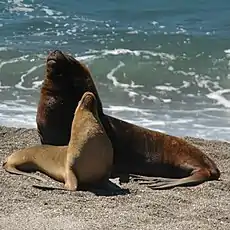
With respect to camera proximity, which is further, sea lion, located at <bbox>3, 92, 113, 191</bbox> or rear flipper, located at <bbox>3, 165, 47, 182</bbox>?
rear flipper, located at <bbox>3, 165, 47, 182</bbox>

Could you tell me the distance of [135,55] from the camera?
43.3 feet

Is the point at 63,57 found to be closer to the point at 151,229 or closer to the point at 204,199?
the point at 204,199

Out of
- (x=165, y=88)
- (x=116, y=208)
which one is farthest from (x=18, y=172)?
(x=165, y=88)

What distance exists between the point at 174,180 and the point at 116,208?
3.53 feet

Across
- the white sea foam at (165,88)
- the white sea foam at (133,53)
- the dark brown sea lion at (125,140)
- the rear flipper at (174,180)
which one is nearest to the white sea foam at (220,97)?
the white sea foam at (165,88)

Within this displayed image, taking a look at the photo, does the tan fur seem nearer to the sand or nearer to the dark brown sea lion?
the sand

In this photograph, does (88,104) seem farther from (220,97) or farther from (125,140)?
(220,97)

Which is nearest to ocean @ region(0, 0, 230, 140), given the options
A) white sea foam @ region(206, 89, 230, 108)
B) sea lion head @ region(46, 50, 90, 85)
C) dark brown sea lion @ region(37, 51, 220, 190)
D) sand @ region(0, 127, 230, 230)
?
white sea foam @ region(206, 89, 230, 108)

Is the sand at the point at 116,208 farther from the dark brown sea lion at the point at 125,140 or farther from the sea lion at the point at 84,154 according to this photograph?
the dark brown sea lion at the point at 125,140

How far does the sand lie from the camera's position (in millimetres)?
3910

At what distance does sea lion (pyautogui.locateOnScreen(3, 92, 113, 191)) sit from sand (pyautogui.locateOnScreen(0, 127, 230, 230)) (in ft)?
0.63

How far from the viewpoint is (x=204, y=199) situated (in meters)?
4.68

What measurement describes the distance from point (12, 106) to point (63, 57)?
3.95 meters

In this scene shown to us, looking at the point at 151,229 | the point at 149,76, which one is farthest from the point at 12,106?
the point at 151,229
